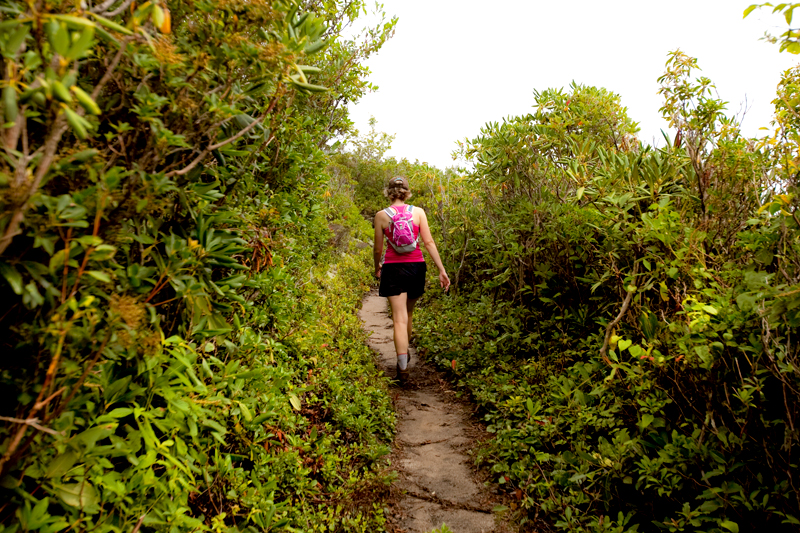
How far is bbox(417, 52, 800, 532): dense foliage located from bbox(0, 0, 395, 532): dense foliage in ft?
5.52

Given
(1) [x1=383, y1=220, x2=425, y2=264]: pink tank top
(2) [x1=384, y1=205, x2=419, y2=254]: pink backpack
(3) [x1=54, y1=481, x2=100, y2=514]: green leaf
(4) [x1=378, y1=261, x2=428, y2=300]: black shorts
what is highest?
(2) [x1=384, y1=205, x2=419, y2=254]: pink backpack

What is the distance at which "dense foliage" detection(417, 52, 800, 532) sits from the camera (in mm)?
2432

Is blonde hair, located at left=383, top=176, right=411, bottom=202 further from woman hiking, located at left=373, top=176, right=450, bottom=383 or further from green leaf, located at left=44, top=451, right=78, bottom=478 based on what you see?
green leaf, located at left=44, top=451, right=78, bottom=478

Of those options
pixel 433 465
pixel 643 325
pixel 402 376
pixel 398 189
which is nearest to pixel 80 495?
pixel 433 465

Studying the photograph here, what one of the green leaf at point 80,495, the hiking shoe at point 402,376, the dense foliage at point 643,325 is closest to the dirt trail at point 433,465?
the hiking shoe at point 402,376

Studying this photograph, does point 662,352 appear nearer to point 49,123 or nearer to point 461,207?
point 49,123

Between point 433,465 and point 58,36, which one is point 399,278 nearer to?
point 433,465

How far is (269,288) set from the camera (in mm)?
3340

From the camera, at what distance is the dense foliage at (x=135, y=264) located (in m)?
1.25

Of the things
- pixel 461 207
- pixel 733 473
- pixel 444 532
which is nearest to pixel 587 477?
pixel 733 473

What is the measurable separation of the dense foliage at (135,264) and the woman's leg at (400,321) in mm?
2522

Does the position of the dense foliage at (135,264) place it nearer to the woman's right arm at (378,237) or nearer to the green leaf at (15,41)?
the green leaf at (15,41)

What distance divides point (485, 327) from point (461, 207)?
3.82 m

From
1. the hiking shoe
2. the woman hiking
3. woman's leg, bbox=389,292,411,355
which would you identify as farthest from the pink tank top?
the hiking shoe
